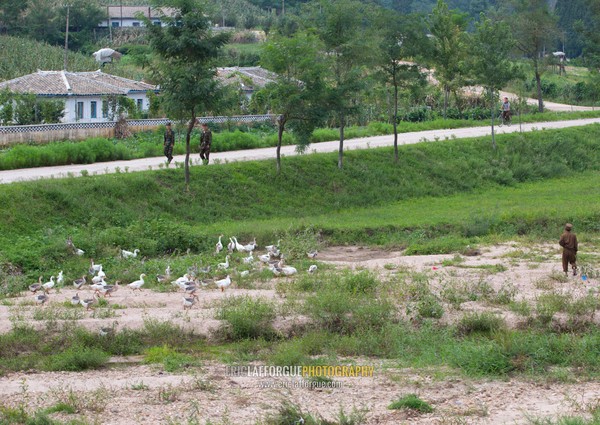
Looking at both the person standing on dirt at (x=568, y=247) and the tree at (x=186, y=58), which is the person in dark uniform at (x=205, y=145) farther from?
the person standing on dirt at (x=568, y=247)

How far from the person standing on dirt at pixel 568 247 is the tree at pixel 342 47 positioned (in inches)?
573

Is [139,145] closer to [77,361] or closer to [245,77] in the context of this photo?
[245,77]

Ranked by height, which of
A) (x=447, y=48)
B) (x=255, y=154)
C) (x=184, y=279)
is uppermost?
(x=447, y=48)

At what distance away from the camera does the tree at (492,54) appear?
44750 mm

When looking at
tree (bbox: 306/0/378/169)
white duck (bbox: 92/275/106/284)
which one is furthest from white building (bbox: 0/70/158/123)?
white duck (bbox: 92/275/106/284)

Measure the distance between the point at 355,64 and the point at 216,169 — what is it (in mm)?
7629

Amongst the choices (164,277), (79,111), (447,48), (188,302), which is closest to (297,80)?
(164,277)

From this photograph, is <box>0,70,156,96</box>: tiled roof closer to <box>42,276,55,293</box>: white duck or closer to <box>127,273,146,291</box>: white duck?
<box>42,276,55,293</box>: white duck

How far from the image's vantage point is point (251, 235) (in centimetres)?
3225

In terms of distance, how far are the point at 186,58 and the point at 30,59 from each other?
149ft

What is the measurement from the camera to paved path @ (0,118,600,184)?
119 feet

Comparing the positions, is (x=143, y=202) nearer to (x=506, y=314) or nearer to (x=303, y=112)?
(x=303, y=112)

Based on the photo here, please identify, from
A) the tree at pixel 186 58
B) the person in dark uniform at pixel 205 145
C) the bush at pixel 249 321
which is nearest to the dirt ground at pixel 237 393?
the bush at pixel 249 321

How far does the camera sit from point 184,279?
82.7 feet
